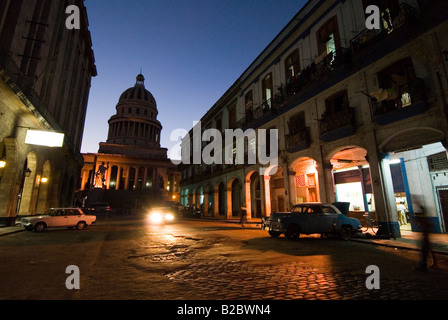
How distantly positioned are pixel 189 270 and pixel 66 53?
28400mm

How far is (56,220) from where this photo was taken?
14070 millimetres

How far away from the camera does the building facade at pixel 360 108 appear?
9.90m

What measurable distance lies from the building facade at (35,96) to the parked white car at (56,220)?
311cm

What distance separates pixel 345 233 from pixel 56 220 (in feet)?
54.7

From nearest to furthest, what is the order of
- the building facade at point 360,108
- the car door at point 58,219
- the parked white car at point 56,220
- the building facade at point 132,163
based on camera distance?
the building facade at point 360,108, the parked white car at point 56,220, the car door at point 58,219, the building facade at point 132,163

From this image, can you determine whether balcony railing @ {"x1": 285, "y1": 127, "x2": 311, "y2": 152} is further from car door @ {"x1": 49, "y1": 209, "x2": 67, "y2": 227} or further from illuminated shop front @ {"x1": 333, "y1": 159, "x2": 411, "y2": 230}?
car door @ {"x1": 49, "y1": 209, "x2": 67, "y2": 227}

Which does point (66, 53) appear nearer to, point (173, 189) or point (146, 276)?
point (146, 276)

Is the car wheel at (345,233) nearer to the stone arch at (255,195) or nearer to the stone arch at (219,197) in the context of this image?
the stone arch at (255,195)

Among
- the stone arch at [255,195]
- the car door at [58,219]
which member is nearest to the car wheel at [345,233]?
the stone arch at [255,195]

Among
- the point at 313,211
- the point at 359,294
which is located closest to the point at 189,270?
the point at 359,294

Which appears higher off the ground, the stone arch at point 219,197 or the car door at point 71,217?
the stone arch at point 219,197

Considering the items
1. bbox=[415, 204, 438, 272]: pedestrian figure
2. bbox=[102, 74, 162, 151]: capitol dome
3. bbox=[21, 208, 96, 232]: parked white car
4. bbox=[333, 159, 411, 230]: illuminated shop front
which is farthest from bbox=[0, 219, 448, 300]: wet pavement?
bbox=[102, 74, 162, 151]: capitol dome

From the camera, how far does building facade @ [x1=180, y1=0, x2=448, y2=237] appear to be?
9.90 metres

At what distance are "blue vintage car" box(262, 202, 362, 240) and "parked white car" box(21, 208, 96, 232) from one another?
43.7 feet
